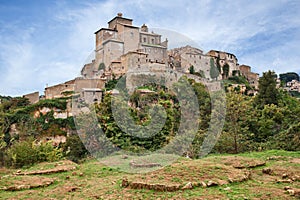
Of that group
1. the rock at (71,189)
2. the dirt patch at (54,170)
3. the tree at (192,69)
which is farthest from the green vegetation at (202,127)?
the tree at (192,69)

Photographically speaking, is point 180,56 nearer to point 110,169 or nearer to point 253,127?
point 253,127

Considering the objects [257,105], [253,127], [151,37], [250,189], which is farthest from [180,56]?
[250,189]

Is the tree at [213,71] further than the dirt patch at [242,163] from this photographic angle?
Yes

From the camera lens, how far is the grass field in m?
9.86

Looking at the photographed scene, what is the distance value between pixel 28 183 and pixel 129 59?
33.8 meters

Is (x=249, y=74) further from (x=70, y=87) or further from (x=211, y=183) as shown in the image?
(x=211, y=183)

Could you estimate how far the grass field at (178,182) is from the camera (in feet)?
32.3

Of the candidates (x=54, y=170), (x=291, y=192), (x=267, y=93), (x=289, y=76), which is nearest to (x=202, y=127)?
(x=267, y=93)

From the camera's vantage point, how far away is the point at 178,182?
432 inches

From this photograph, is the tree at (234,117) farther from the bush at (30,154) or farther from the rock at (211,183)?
the bush at (30,154)

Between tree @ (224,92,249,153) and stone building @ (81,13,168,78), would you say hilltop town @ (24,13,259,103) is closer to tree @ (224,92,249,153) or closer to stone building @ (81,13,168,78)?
stone building @ (81,13,168,78)

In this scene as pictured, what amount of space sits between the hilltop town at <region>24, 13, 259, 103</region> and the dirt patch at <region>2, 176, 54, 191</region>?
28682mm

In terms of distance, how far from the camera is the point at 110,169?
15.1 metres

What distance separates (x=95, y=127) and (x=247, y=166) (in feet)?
48.9
